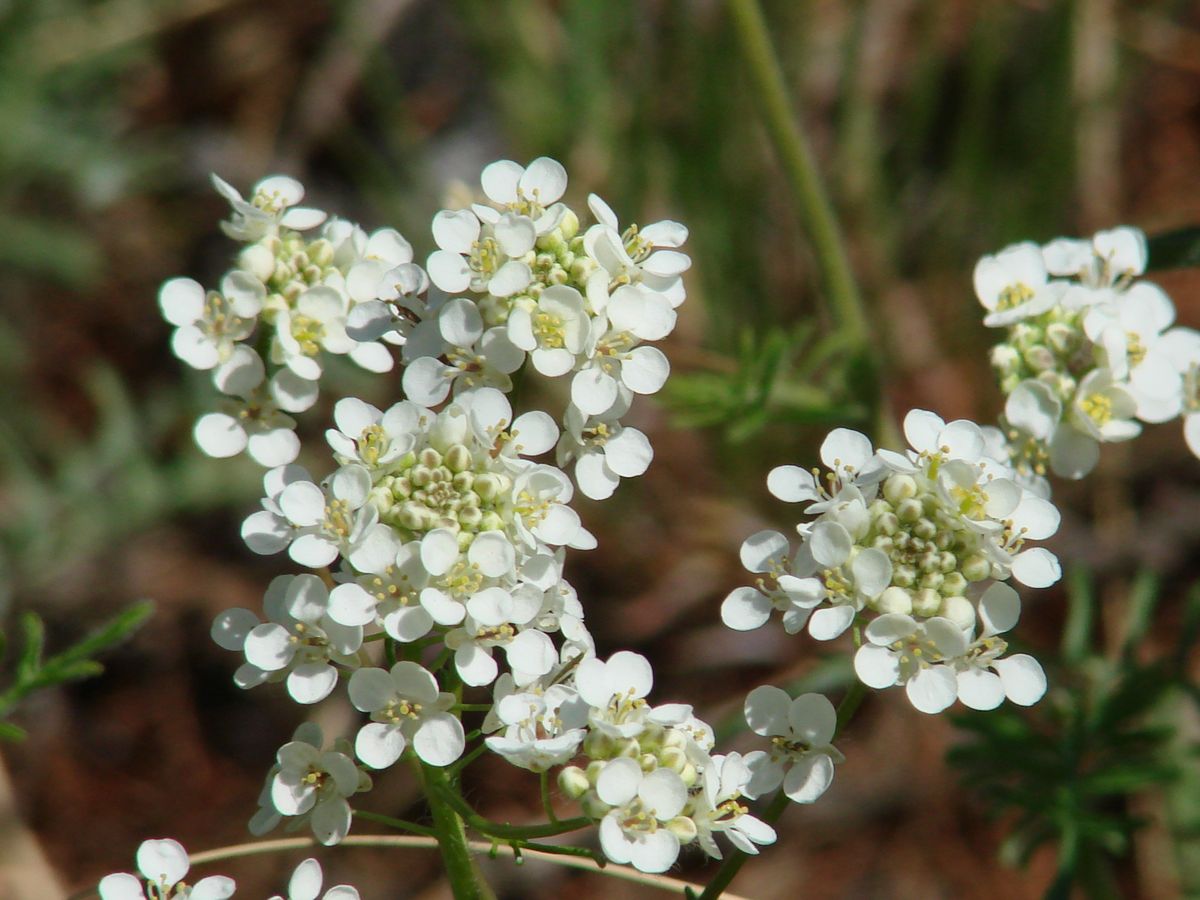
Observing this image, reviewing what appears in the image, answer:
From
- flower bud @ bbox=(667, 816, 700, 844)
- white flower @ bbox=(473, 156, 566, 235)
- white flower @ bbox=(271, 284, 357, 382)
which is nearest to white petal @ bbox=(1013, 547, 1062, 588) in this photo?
flower bud @ bbox=(667, 816, 700, 844)

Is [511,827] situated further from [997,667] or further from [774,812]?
[997,667]

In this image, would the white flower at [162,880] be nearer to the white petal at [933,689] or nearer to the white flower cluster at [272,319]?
the white flower cluster at [272,319]

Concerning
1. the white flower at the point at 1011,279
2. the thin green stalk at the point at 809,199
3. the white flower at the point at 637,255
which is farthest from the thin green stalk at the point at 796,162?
the white flower at the point at 637,255

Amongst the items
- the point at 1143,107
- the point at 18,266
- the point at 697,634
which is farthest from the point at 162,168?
the point at 1143,107

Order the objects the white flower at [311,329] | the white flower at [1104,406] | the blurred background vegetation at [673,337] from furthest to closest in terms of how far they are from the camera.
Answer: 1. the blurred background vegetation at [673,337]
2. the white flower at [1104,406]
3. the white flower at [311,329]

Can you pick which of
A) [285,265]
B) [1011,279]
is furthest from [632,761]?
[1011,279]

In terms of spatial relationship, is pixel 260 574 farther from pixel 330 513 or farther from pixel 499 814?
pixel 330 513

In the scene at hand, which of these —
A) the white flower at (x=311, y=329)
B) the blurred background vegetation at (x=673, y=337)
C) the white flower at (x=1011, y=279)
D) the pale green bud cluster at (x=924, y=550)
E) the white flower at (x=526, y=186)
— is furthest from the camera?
the blurred background vegetation at (x=673, y=337)

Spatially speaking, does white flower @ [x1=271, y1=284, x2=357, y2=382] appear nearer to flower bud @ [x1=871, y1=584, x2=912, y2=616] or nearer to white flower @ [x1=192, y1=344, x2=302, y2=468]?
white flower @ [x1=192, y1=344, x2=302, y2=468]
